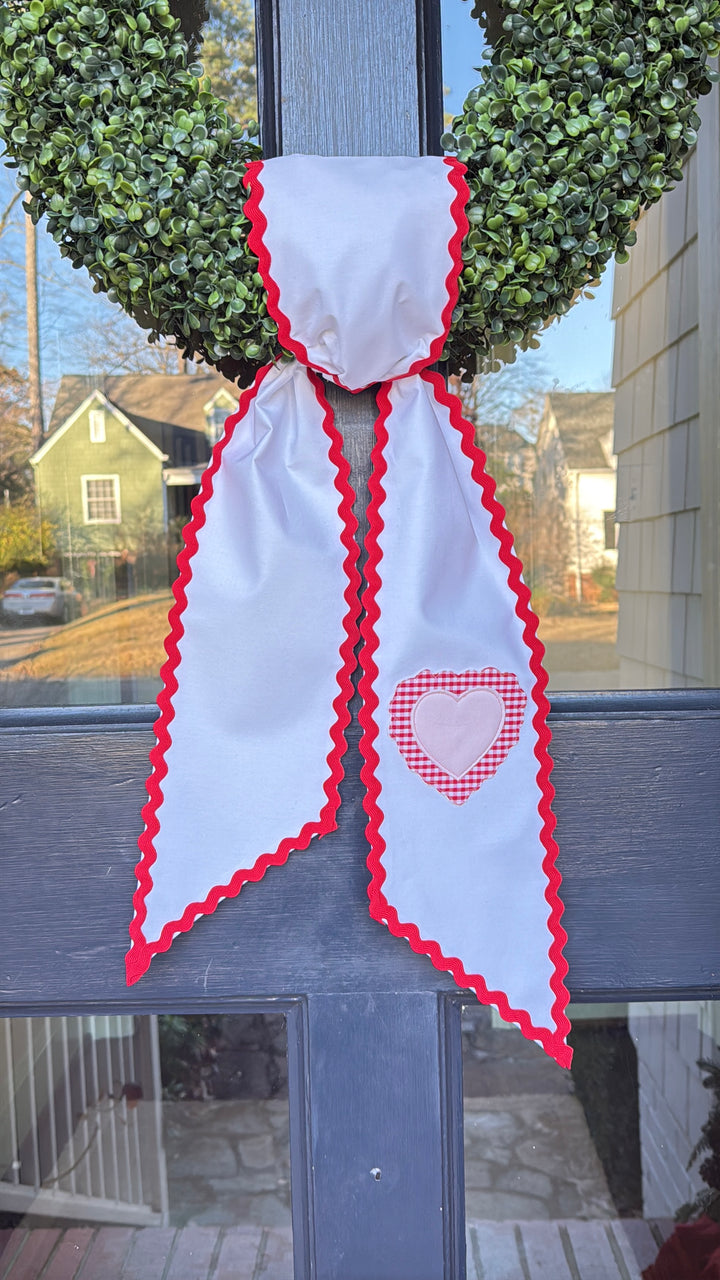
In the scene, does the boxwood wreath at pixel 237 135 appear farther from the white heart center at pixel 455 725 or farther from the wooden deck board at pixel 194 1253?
the wooden deck board at pixel 194 1253

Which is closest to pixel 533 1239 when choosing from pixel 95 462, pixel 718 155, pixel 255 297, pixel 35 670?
pixel 35 670

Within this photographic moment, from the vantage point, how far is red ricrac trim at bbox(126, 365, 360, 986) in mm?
1152

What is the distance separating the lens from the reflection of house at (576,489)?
2.31 m

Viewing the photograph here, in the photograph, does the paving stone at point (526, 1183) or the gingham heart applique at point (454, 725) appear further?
the paving stone at point (526, 1183)

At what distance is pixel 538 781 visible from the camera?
3.82ft

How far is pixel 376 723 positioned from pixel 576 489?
143cm

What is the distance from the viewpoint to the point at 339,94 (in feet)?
3.91

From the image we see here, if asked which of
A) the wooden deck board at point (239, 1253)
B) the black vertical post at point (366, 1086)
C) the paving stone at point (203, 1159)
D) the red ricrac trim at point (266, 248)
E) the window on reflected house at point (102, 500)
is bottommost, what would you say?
the paving stone at point (203, 1159)

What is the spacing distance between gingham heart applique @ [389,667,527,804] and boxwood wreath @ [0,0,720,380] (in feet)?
1.45

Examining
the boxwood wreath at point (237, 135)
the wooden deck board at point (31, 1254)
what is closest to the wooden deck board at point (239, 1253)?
the wooden deck board at point (31, 1254)

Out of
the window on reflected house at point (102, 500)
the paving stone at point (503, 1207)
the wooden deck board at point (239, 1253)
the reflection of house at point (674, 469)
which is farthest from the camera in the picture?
the window on reflected house at point (102, 500)

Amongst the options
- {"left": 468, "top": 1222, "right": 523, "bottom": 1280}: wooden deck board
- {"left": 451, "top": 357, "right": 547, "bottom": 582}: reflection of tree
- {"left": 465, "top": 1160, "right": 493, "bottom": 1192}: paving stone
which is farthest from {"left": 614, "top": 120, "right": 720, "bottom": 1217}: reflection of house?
{"left": 468, "top": 1222, "right": 523, "bottom": 1280}: wooden deck board

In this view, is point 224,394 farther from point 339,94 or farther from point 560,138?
point 560,138

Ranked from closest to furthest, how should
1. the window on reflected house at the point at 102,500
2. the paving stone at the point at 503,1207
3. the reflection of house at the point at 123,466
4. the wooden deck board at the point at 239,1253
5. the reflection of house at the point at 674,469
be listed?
the wooden deck board at the point at 239,1253 → the paving stone at the point at 503,1207 → the reflection of house at the point at 674,469 → the reflection of house at the point at 123,466 → the window on reflected house at the point at 102,500
